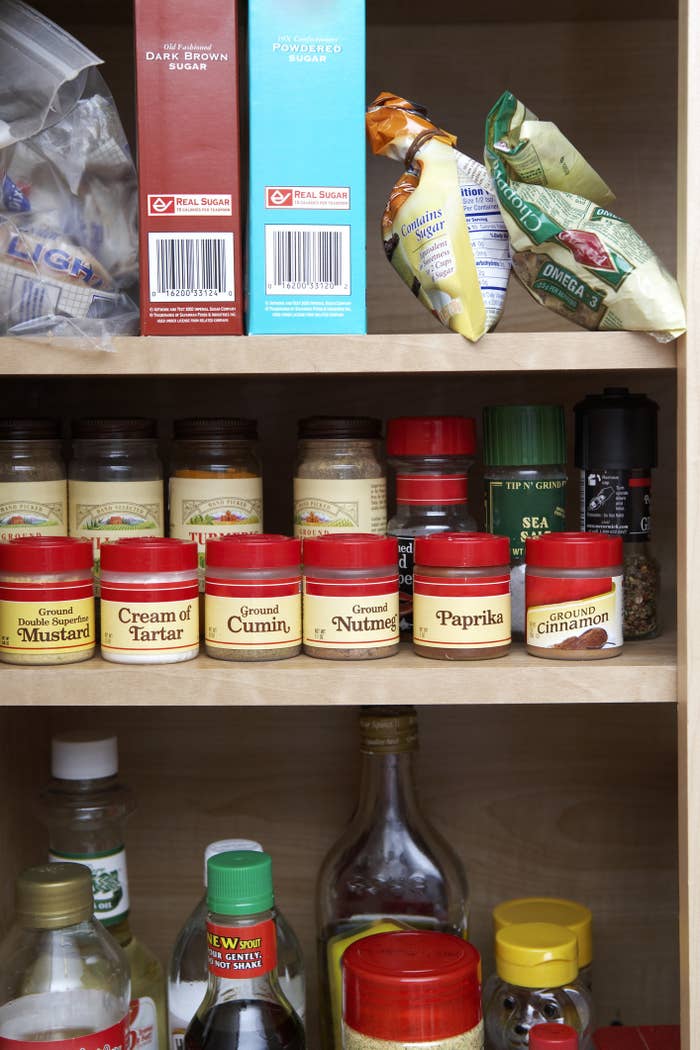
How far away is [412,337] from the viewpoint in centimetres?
84

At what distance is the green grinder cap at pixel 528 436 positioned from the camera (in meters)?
0.96

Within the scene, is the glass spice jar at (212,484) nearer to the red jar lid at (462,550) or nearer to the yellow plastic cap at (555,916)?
the red jar lid at (462,550)

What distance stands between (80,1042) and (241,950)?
0.14 m

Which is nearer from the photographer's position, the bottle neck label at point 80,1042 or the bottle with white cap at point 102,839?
the bottle neck label at point 80,1042

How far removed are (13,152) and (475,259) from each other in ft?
1.24

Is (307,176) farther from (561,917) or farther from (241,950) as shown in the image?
(561,917)

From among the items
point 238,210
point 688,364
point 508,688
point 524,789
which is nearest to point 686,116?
point 688,364

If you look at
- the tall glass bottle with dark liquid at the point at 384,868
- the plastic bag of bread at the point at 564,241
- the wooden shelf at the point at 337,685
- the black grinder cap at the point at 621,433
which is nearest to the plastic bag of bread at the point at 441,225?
the plastic bag of bread at the point at 564,241

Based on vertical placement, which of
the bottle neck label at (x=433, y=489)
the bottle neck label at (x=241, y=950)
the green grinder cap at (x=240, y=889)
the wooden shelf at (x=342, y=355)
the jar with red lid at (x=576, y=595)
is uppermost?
the wooden shelf at (x=342, y=355)

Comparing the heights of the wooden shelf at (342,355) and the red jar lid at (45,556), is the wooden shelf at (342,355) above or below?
above

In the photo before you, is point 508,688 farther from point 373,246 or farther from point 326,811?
point 373,246

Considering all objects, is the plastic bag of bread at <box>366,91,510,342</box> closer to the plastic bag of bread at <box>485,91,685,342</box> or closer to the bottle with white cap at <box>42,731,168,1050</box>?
the plastic bag of bread at <box>485,91,685,342</box>

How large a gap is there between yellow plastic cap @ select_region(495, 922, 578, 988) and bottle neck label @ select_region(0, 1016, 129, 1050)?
1.05ft

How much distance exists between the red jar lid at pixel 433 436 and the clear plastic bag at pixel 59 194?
24 cm
